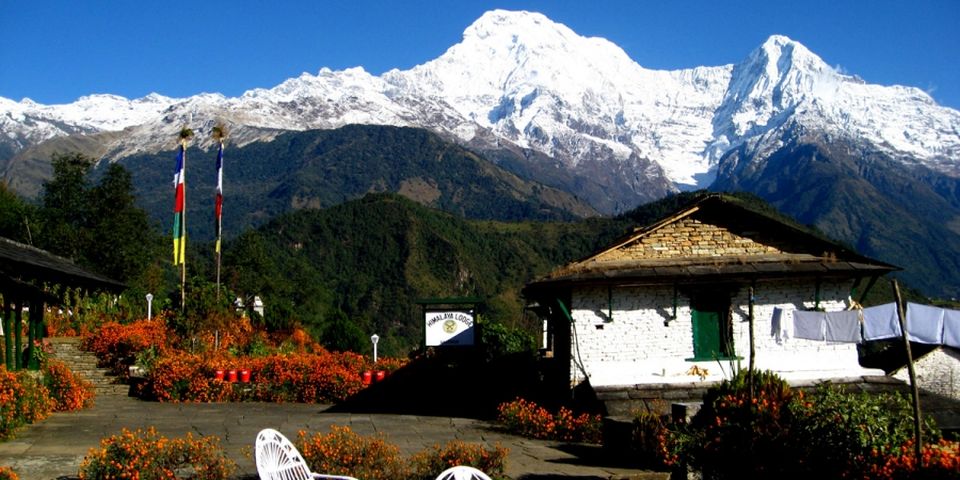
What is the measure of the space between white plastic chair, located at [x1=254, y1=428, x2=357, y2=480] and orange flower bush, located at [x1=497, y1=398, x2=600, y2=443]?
7.70 metres

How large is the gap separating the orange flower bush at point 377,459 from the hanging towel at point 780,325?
8.61 meters

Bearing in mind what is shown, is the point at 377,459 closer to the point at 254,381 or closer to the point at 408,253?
the point at 254,381

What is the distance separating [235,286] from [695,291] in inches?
1888

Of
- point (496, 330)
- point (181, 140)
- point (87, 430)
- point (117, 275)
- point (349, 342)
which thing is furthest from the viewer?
point (117, 275)

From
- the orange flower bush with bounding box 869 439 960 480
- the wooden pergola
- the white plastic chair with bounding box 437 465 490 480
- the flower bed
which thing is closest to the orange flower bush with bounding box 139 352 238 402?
the wooden pergola

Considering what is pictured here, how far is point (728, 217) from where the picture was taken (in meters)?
19.1

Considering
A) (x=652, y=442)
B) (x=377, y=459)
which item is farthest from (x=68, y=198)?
(x=652, y=442)

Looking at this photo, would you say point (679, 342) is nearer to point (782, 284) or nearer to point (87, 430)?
point (782, 284)

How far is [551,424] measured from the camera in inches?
635

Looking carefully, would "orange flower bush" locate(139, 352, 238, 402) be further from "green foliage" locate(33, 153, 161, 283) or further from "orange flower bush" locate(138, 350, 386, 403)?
"green foliage" locate(33, 153, 161, 283)

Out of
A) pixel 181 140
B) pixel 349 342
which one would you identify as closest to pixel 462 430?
pixel 181 140

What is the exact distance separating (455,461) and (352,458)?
50.2 inches

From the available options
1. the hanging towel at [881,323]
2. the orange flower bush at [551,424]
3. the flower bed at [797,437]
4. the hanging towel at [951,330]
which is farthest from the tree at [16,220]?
the hanging towel at [951,330]

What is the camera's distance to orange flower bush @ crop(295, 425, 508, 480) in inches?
422
